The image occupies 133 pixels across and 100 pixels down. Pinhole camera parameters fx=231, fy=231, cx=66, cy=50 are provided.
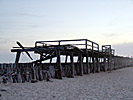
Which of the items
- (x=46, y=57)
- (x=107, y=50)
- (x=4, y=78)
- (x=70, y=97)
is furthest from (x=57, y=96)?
(x=107, y=50)

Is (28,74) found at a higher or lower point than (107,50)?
lower

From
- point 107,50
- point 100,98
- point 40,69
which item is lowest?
point 100,98

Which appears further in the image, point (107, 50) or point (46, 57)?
point (107, 50)

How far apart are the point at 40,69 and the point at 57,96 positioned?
5708mm

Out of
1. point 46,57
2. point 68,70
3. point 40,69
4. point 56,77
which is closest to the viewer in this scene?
point 40,69

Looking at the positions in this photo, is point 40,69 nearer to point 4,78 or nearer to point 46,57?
point 4,78

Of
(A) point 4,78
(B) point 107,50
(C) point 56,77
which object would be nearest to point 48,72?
(C) point 56,77

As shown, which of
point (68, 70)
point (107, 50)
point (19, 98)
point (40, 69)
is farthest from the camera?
point (107, 50)

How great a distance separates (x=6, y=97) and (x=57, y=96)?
2029mm

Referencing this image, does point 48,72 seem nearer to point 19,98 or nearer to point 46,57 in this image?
point 46,57

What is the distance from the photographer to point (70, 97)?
9297 mm

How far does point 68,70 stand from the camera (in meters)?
18.4

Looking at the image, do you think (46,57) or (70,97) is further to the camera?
(46,57)

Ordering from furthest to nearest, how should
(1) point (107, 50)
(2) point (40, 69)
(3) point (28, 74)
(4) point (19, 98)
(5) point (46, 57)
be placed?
1. (1) point (107, 50)
2. (5) point (46, 57)
3. (2) point (40, 69)
4. (3) point (28, 74)
5. (4) point (19, 98)
